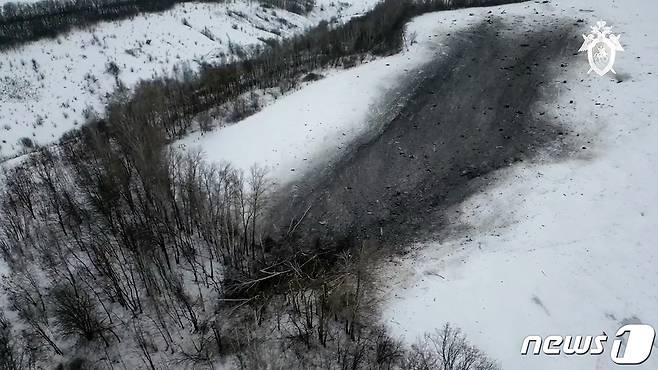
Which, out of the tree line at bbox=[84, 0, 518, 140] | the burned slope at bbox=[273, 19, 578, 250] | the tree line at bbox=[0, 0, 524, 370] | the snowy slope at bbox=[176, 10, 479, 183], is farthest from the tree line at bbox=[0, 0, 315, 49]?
the burned slope at bbox=[273, 19, 578, 250]

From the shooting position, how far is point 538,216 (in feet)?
116

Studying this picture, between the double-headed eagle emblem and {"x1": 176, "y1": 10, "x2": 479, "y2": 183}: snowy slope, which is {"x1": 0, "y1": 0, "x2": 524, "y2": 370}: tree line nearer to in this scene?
{"x1": 176, "y1": 10, "x2": 479, "y2": 183}: snowy slope

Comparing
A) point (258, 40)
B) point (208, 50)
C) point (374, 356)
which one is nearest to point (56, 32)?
point (208, 50)

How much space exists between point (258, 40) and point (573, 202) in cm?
6731

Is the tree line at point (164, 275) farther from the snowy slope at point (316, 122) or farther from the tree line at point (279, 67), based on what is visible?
the tree line at point (279, 67)

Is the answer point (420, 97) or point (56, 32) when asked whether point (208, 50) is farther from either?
point (420, 97)

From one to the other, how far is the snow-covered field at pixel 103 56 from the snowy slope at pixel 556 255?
54.5 metres

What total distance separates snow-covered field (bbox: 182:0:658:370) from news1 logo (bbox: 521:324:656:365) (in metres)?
0.40

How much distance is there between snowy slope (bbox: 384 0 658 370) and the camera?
28250 millimetres

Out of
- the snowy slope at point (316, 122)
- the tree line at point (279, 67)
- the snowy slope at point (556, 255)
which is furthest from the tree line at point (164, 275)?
the tree line at point (279, 67)

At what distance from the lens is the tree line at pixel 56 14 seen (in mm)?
75938

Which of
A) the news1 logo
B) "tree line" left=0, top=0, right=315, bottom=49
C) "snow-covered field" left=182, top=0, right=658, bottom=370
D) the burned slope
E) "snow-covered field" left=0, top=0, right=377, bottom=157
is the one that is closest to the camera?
the news1 logo

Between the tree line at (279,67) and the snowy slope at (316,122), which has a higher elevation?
the tree line at (279,67)

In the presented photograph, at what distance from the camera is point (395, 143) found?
4588cm
